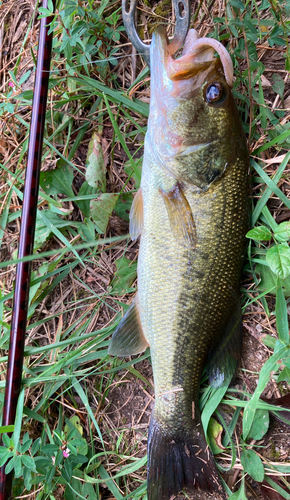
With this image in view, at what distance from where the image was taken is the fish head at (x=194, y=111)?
1705 millimetres

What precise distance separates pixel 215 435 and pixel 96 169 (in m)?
1.84

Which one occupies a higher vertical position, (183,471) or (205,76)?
(205,76)

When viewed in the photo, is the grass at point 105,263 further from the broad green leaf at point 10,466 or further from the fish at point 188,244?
the fish at point 188,244

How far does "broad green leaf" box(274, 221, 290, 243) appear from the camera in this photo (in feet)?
5.69

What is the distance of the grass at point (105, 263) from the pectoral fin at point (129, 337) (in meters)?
0.17

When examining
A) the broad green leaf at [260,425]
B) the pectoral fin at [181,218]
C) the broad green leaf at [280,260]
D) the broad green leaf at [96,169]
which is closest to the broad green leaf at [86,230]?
the broad green leaf at [96,169]

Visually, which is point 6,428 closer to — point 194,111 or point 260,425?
point 260,425

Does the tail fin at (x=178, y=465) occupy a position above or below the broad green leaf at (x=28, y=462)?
below

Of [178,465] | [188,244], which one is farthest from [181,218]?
[178,465]

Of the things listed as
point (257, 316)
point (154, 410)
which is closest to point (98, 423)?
point (154, 410)

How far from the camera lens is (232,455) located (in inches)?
75.6

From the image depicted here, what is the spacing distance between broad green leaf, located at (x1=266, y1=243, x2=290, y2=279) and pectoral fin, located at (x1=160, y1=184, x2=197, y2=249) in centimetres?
39

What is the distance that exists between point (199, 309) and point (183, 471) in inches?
37.4

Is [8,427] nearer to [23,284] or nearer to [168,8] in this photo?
[23,284]
